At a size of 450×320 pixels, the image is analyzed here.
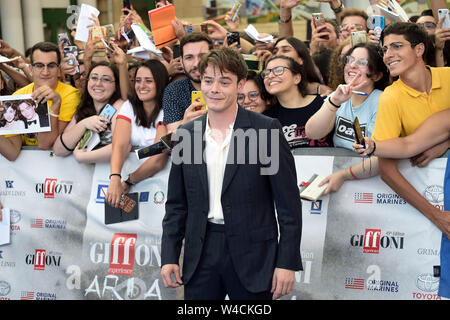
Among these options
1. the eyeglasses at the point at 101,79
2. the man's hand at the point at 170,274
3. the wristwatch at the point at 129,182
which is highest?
the eyeglasses at the point at 101,79

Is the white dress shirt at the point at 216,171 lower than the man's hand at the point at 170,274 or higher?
higher

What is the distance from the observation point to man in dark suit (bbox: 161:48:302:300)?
11.9 feet

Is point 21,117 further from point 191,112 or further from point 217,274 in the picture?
point 217,274

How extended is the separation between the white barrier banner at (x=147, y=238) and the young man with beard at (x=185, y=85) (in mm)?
490

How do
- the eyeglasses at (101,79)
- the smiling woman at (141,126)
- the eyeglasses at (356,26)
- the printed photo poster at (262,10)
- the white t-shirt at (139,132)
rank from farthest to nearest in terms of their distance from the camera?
1. the printed photo poster at (262,10)
2. the eyeglasses at (356,26)
3. the eyeglasses at (101,79)
4. the white t-shirt at (139,132)
5. the smiling woman at (141,126)

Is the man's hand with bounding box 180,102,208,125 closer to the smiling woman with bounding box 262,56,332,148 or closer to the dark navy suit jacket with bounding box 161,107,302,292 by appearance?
the smiling woman with bounding box 262,56,332,148

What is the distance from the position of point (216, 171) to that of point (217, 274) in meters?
0.58

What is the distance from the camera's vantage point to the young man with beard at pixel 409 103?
467 centimetres

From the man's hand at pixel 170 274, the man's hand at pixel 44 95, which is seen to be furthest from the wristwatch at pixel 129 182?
the man's hand at pixel 170 274

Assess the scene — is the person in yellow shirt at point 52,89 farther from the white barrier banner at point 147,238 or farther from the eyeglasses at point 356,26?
the eyeglasses at point 356,26

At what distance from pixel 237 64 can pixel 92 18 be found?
3.61 meters

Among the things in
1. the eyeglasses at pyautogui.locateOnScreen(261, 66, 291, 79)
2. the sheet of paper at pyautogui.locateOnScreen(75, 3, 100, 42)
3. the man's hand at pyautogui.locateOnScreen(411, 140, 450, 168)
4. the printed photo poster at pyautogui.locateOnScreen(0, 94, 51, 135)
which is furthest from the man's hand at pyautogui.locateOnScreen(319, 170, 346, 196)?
the sheet of paper at pyautogui.locateOnScreen(75, 3, 100, 42)

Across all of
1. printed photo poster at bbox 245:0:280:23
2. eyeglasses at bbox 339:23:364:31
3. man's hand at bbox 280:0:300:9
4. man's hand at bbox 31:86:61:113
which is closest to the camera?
man's hand at bbox 31:86:61:113

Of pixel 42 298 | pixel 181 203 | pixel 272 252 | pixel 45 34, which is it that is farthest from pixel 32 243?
pixel 45 34
